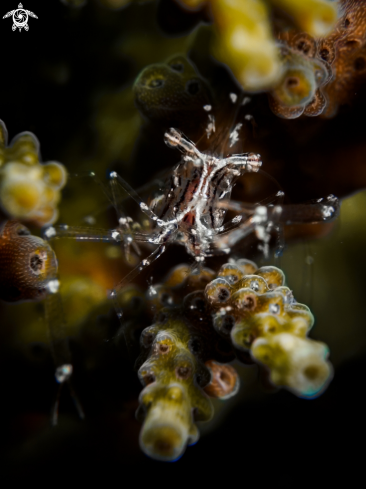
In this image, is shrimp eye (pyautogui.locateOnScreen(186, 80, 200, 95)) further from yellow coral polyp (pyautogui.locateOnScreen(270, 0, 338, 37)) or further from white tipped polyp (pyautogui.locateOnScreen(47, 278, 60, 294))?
white tipped polyp (pyautogui.locateOnScreen(47, 278, 60, 294))

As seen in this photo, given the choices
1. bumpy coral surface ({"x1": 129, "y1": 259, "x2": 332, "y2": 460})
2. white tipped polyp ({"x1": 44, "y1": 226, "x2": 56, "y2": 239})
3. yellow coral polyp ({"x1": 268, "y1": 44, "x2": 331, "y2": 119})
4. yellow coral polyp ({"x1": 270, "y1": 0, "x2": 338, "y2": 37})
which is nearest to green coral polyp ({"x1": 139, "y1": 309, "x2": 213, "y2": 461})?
bumpy coral surface ({"x1": 129, "y1": 259, "x2": 332, "y2": 460})

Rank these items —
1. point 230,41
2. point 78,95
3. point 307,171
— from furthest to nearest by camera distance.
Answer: point 78,95
point 307,171
point 230,41

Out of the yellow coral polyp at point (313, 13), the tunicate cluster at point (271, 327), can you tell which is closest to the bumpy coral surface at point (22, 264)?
the tunicate cluster at point (271, 327)

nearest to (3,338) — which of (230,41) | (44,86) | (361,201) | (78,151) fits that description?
(78,151)

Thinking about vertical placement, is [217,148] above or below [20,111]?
below

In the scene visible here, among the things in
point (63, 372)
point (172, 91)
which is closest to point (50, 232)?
point (63, 372)

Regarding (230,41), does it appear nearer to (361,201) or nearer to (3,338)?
(361,201)

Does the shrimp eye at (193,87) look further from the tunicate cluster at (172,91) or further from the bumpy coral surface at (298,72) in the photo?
the bumpy coral surface at (298,72)
